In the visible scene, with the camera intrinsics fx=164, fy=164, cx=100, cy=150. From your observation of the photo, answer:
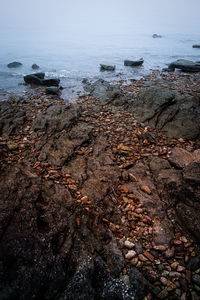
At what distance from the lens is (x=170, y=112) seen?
20.2 feet

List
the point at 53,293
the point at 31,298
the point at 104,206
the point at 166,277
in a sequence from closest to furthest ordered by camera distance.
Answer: the point at 31,298 → the point at 53,293 → the point at 166,277 → the point at 104,206

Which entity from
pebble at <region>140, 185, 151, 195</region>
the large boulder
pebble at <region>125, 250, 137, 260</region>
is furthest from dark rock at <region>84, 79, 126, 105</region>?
pebble at <region>125, 250, 137, 260</region>

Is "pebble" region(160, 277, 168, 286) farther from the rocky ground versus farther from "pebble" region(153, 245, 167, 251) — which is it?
"pebble" region(153, 245, 167, 251)

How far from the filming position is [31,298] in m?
1.84

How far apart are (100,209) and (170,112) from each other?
4.74m

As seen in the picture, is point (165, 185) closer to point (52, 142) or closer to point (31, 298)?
point (31, 298)

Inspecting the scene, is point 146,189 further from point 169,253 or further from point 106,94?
point 106,94

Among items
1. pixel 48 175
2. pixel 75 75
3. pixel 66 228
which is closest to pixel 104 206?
pixel 66 228

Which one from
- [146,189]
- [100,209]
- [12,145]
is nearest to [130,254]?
[100,209]

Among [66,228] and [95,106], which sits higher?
[95,106]

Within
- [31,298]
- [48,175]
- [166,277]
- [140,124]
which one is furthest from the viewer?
[140,124]

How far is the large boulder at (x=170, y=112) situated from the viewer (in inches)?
216

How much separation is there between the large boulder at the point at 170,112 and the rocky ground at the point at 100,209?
5 cm

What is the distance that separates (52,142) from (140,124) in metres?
3.30
